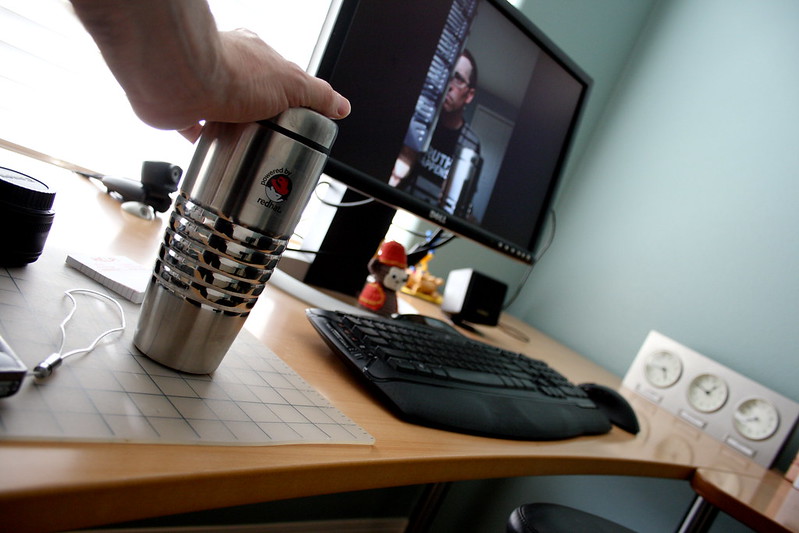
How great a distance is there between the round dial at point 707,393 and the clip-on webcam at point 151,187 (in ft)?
4.09

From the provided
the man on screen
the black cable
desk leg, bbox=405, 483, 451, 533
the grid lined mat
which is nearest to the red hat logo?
the grid lined mat

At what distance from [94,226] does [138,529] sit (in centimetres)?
68

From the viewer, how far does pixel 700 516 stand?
3.18 feet

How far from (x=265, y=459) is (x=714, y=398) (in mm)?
1278

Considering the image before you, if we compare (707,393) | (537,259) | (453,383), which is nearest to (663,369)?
(707,393)

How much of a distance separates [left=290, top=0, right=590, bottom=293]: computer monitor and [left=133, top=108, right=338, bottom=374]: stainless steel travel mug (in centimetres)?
36

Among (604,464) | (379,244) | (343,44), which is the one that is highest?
(343,44)

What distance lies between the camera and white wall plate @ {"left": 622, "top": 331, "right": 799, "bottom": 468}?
120 cm

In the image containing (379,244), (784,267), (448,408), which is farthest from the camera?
(784,267)

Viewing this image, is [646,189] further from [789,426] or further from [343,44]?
[343,44]

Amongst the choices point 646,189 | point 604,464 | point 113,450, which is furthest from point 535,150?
point 113,450

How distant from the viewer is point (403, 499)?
157 cm

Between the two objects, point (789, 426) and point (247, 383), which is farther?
point (789, 426)

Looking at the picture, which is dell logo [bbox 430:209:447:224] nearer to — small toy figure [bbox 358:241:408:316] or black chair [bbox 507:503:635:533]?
small toy figure [bbox 358:241:408:316]
